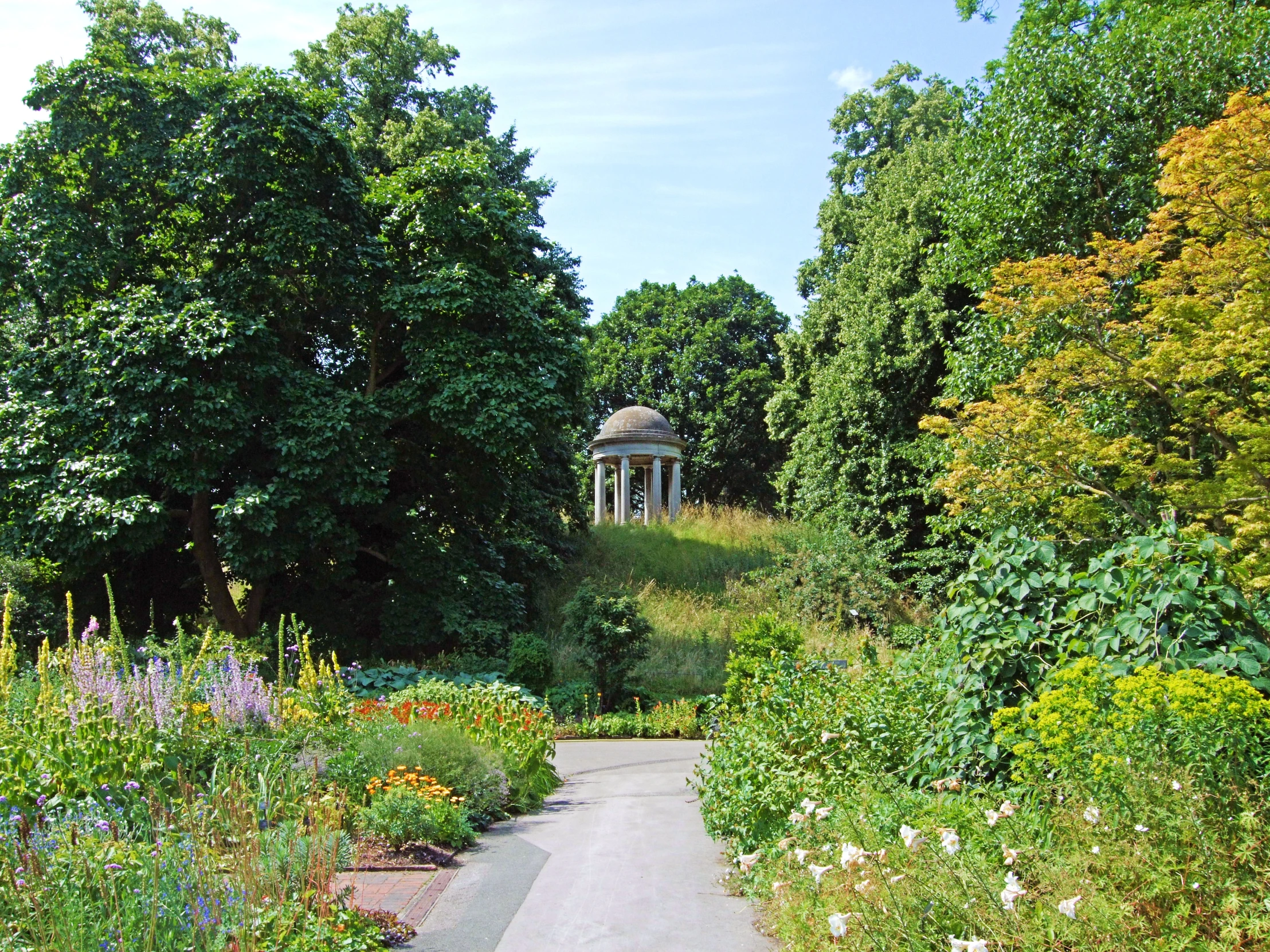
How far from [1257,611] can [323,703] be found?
6.25m

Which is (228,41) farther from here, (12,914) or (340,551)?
(12,914)

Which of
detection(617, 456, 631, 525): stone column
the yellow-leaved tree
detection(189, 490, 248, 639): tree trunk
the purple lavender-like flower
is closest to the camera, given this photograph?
the purple lavender-like flower

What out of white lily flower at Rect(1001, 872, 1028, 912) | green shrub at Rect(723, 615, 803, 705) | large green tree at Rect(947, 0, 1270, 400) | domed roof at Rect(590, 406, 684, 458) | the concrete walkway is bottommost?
the concrete walkway

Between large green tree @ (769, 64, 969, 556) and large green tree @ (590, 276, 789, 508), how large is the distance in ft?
33.2

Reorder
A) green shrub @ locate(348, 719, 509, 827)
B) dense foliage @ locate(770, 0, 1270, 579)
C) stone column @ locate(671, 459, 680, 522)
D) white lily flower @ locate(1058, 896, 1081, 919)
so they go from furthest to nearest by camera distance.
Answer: stone column @ locate(671, 459, 680, 522), dense foliage @ locate(770, 0, 1270, 579), green shrub @ locate(348, 719, 509, 827), white lily flower @ locate(1058, 896, 1081, 919)

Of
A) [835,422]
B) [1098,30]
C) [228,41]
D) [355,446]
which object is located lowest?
[355,446]

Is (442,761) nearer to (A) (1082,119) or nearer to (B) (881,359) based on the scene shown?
(A) (1082,119)

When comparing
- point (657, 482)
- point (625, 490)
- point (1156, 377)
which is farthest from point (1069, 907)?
point (625, 490)

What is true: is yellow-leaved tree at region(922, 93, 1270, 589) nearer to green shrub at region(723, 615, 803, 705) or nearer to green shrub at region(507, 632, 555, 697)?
green shrub at region(723, 615, 803, 705)

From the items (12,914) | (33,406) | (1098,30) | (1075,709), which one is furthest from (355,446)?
(1098,30)

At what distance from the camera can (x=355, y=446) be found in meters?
13.9

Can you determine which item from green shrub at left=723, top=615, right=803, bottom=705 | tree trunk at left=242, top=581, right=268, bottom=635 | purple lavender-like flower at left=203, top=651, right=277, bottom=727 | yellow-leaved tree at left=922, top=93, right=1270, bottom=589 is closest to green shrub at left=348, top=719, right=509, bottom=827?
purple lavender-like flower at left=203, top=651, right=277, bottom=727

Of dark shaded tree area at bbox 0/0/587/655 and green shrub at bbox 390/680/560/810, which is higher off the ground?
dark shaded tree area at bbox 0/0/587/655

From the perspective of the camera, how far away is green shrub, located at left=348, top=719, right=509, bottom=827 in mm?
6477
